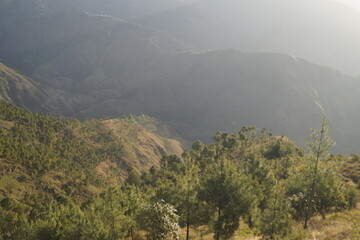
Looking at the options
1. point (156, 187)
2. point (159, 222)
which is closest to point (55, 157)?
point (156, 187)

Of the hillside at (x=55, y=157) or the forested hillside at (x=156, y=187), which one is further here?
the hillside at (x=55, y=157)

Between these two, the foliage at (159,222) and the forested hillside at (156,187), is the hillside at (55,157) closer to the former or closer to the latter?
the forested hillside at (156,187)

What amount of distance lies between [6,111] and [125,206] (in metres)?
143

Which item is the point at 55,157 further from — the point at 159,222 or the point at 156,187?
the point at 159,222

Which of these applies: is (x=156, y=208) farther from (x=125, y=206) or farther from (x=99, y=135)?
(x=99, y=135)

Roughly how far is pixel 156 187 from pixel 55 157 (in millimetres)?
95217

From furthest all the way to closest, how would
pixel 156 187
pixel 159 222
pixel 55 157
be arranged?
pixel 55 157 < pixel 156 187 < pixel 159 222

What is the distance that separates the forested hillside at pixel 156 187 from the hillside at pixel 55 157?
1.79ft

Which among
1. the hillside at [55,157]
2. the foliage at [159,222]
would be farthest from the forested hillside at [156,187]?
the hillside at [55,157]

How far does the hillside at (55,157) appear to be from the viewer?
121 meters

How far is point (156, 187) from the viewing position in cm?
6925

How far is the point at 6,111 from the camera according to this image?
170 metres

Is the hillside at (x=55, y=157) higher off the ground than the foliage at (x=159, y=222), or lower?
lower

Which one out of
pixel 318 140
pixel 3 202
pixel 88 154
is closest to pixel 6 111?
pixel 88 154
